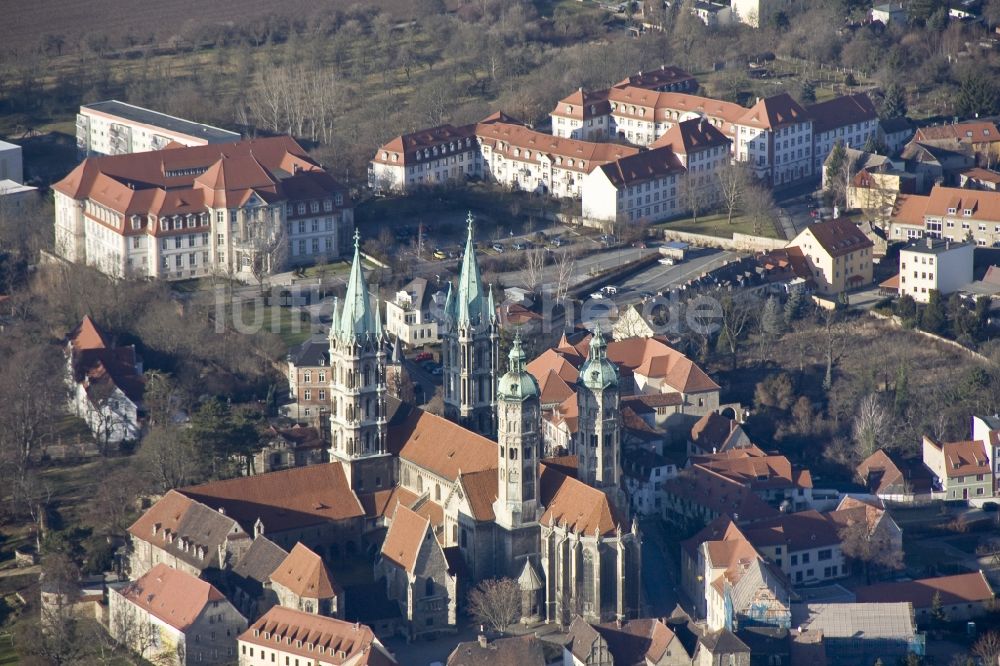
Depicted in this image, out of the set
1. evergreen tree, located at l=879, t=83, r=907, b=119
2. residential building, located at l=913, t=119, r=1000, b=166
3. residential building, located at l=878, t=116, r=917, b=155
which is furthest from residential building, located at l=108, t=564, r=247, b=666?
evergreen tree, located at l=879, t=83, r=907, b=119

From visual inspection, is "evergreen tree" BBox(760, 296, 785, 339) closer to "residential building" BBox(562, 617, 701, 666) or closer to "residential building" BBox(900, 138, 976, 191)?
"residential building" BBox(900, 138, 976, 191)

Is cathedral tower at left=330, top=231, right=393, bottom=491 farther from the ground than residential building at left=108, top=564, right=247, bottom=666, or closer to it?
farther from the ground

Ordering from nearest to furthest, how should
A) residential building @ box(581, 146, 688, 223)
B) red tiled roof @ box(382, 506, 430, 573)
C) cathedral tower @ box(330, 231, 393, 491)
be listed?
red tiled roof @ box(382, 506, 430, 573) → cathedral tower @ box(330, 231, 393, 491) → residential building @ box(581, 146, 688, 223)

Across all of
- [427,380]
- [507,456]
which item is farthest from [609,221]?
[507,456]

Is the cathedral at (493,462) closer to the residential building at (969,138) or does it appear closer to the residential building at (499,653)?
the residential building at (499,653)

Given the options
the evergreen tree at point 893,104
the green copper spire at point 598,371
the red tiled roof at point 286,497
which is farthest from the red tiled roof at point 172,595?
the evergreen tree at point 893,104

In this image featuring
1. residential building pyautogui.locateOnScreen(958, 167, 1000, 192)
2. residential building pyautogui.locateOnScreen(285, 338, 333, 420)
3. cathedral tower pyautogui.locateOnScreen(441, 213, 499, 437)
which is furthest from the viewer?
residential building pyautogui.locateOnScreen(958, 167, 1000, 192)
